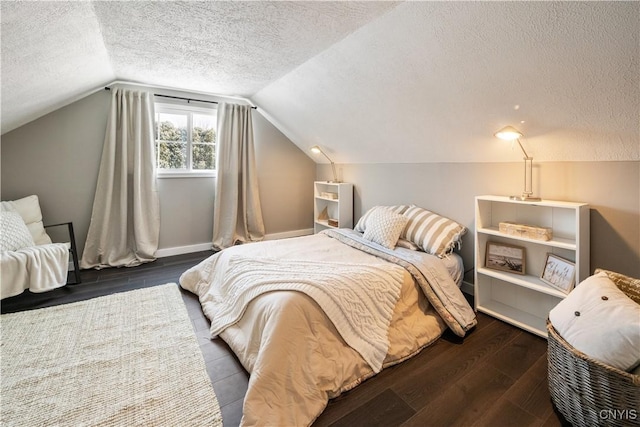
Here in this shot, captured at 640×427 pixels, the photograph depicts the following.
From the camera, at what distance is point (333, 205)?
4.54 meters

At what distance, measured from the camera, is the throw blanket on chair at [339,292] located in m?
1.74

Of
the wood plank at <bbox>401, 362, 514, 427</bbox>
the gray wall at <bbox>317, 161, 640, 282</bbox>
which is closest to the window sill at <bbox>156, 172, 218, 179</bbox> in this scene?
the gray wall at <bbox>317, 161, 640, 282</bbox>

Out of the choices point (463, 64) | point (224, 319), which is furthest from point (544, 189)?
point (224, 319)

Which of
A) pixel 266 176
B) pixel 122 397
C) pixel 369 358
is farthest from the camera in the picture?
pixel 266 176

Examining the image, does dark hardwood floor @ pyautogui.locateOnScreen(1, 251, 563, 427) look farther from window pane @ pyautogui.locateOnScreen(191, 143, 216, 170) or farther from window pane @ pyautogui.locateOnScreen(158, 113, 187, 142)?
window pane @ pyautogui.locateOnScreen(158, 113, 187, 142)

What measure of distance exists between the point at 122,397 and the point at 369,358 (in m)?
1.32

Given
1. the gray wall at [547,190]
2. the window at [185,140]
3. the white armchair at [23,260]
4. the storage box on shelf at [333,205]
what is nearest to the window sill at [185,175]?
the window at [185,140]

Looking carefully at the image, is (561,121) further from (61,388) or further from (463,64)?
(61,388)

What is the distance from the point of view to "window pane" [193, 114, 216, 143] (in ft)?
13.6

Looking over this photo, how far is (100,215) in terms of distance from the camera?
3488mm

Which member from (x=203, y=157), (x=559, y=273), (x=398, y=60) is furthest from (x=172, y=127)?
(x=559, y=273)

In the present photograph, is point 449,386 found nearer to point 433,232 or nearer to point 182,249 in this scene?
point 433,232

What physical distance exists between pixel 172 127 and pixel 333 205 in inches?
98.1

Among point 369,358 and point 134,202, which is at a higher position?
point 134,202
